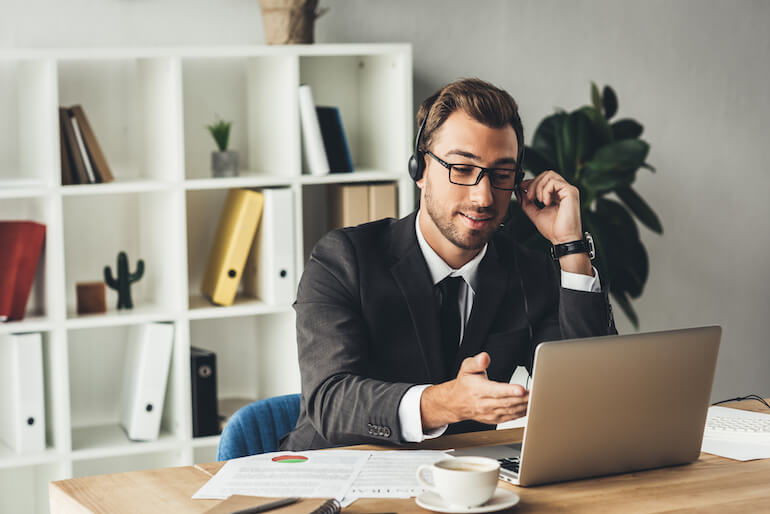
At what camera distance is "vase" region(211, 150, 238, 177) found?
122 inches

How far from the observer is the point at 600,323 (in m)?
2.02

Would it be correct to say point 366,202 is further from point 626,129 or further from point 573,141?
point 626,129

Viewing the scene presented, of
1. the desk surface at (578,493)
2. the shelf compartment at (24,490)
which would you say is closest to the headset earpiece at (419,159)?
the desk surface at (578,493)

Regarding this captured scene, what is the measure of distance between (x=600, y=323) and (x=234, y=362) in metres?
1.69

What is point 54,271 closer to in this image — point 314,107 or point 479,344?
point 314,107

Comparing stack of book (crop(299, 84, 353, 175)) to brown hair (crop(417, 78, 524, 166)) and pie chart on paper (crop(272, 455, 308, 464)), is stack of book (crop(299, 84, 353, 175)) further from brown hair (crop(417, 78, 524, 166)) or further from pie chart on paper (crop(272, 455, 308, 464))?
pie chart on paper (crop(272, 455, 308, 464))

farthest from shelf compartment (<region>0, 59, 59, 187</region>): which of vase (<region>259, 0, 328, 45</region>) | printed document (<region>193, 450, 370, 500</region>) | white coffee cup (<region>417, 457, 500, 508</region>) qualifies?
white coffee cup (<region>417, 457, 500, 508</region>)

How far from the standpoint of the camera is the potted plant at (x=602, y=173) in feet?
10.9

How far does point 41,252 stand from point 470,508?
1929 millimetres

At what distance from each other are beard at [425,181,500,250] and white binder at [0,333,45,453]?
4.54 ft

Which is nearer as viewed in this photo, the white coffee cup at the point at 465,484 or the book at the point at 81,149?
the white coffee cup at the point at 465,484

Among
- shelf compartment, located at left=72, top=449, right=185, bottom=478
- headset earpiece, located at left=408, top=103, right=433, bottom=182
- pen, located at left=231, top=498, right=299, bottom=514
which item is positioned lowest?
shelf compartment, located at left=72, top=449, right=185, bottom=478

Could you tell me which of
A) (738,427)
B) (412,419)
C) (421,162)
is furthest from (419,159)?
(738,427)

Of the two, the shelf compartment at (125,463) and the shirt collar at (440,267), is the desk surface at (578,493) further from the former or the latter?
the shelf compartment at (125,463)
